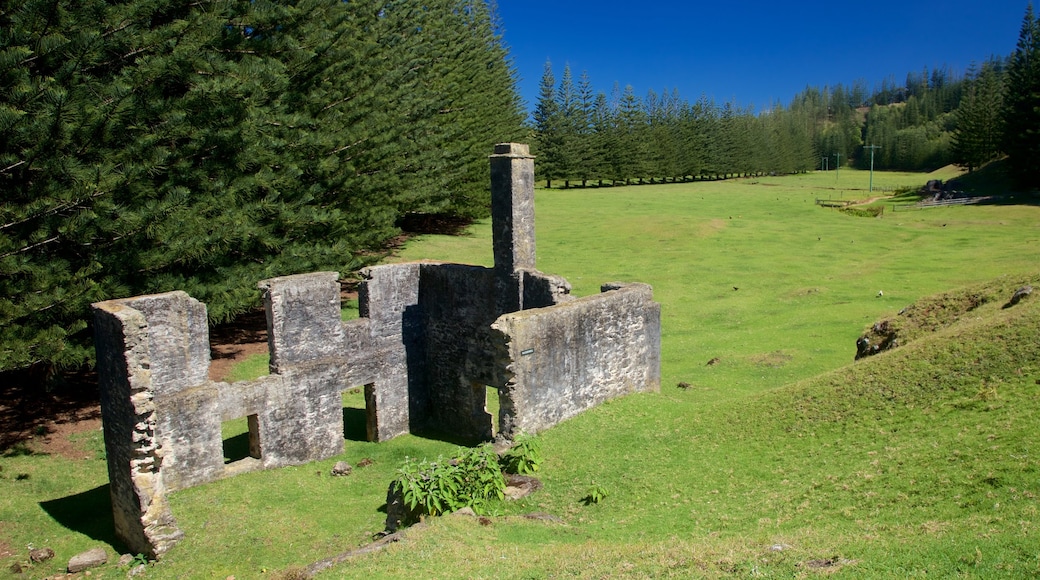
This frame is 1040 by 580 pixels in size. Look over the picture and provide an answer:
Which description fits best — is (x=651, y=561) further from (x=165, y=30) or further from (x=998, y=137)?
(x=998, y=137)

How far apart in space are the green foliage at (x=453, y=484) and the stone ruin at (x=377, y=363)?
1.99 metres

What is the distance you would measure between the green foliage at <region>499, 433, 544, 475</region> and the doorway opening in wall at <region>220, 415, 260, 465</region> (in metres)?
4.91

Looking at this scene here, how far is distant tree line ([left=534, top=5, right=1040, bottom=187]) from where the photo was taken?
5261cm

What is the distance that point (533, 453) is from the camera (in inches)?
414

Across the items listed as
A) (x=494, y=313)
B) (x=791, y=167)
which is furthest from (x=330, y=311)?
(x=791, y=167)

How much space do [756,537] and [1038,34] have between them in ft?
200

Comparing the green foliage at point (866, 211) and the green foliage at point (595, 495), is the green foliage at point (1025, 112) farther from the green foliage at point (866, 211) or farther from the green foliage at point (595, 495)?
the green foliage at point (595, 495)

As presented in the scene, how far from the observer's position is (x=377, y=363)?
15.1 meters

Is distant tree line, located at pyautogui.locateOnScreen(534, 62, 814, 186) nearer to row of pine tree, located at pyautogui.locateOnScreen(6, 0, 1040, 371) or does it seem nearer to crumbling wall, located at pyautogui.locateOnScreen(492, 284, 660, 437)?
row of pine tree, located at pyautogui.locateOnScreen(6, 0, 1040, 371)

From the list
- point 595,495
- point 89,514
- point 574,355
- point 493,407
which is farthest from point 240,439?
point 595,495

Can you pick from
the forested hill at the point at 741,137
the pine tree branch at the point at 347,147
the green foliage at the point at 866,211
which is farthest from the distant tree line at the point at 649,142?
the pine tree branch at the point at 347,147

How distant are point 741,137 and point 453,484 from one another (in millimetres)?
94723

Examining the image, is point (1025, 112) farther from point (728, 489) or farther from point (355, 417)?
point (728, 489)

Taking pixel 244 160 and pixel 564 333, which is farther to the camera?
pixel 244 160
